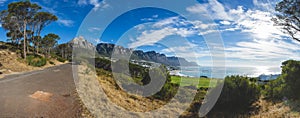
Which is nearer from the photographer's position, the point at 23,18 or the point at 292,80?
the point at 292,80

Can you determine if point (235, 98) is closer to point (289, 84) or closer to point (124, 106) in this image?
point (289, 84)

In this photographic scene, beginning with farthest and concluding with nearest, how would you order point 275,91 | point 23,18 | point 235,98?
point 23,18 < point 275,91 < point 235,98

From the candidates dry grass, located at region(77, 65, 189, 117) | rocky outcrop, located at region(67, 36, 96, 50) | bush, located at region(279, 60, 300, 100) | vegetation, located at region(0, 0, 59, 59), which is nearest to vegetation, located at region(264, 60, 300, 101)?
bush, located at region(279, 60, 300, 100)


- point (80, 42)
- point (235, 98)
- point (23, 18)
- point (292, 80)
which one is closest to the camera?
point (292, 80)

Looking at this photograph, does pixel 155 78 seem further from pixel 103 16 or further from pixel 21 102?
pixel 21 102

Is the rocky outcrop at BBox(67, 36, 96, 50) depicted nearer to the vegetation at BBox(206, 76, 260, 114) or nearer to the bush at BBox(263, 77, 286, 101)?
the vegetation at BBox(206, 76, 260, 114)

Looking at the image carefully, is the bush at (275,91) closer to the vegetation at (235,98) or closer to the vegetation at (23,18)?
the vegetation at (235,98)

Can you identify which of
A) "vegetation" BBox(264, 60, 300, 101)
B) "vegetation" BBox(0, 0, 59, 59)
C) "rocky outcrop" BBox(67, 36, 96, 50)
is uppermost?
"vegetation" BBox(0, 0, 59, 59)

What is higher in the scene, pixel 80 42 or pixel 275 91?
pixel 80 42

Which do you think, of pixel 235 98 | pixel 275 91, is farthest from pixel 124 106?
pixel 275 91

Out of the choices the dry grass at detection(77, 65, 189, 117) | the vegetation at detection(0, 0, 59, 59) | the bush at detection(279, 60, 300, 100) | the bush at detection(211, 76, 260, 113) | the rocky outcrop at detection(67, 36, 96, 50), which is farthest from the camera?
the vegetation at detection(0, 0, 59, 59)

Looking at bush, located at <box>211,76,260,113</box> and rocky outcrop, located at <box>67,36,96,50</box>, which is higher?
rocky outcrop, located at <box>67,36,96,50</box>

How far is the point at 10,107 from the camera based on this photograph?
6.06m

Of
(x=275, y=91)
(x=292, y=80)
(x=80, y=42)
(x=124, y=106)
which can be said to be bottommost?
(x=124, y=106)
